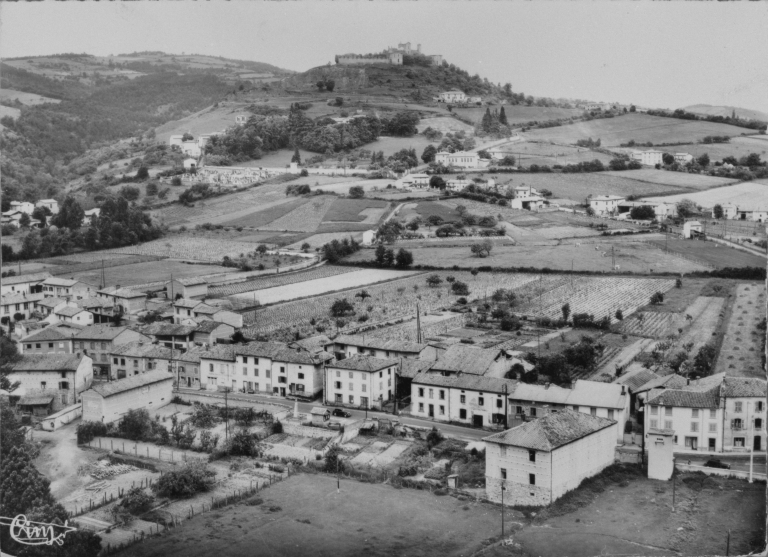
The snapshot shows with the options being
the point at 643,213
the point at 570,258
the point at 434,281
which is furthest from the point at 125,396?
the point at 643,213

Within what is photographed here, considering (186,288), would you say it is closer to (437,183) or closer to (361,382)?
(361,382)

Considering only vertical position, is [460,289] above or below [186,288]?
below

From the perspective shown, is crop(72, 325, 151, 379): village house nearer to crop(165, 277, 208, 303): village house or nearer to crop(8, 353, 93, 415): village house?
crop(8, 353, 93, 415): village house

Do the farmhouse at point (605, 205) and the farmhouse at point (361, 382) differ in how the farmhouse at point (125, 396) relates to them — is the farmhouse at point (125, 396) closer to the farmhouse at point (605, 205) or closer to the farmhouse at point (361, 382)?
the farmhouse at point (361, 382)

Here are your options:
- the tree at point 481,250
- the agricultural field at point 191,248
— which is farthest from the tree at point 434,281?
the agricultural field at point 191,248

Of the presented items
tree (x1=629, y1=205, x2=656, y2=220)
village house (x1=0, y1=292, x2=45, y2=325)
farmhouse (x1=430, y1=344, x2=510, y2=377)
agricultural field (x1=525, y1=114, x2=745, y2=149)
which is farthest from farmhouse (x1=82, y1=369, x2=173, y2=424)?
agricultural field (x1=525, y1=114, x2=745, y2=149)
